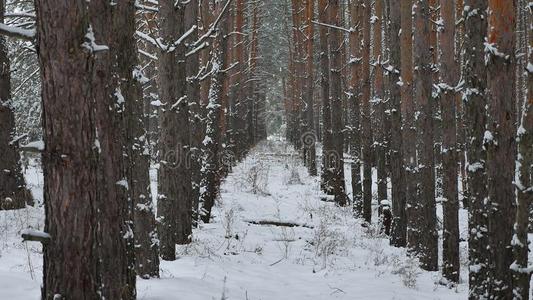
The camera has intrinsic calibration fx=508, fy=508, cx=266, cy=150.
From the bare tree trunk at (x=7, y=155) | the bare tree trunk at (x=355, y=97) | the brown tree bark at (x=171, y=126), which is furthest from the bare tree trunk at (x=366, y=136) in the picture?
the bare tree trunk at (x=7, y=155)

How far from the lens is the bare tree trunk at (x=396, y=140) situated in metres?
9.90

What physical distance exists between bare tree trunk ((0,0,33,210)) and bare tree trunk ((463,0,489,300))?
6.53 meters

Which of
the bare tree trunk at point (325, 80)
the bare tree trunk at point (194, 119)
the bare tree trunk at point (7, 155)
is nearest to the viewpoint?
the bare tree trunk at point (7, 155)

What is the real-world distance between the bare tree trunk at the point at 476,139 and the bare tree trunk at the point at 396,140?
390 centimetres

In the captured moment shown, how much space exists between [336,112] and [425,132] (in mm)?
6002

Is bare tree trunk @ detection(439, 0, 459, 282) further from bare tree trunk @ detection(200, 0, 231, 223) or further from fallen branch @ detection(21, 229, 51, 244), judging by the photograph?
fallen branch @ detection(21, 229, 51, 244)

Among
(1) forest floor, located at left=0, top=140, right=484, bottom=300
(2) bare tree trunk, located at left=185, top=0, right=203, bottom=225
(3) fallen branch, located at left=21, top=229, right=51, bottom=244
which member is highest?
(2) bare tree trunk, located at left=185, top=0, right=203, bottom=225

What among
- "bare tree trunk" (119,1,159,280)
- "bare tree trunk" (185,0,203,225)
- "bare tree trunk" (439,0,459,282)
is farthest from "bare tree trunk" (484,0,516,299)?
"bare tree trunk" (185,0,203,225)

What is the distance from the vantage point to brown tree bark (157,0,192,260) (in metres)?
6.67

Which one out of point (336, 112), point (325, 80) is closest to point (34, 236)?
point (336, 112)

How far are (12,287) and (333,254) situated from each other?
17.6 ft

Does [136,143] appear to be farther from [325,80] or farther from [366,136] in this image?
[325,80]

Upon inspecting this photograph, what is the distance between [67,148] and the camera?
298cm

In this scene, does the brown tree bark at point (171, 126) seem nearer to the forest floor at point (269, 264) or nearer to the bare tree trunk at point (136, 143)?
the forest floor at point (269, 264)
